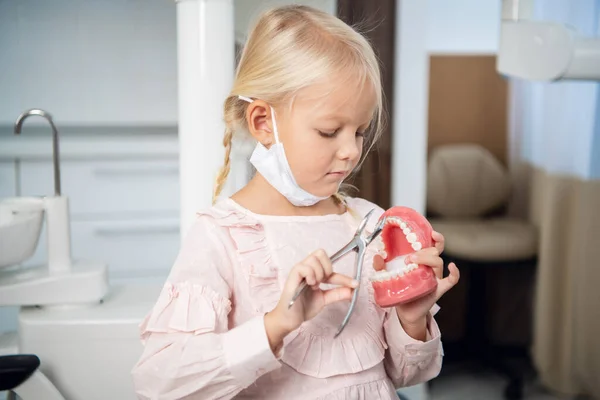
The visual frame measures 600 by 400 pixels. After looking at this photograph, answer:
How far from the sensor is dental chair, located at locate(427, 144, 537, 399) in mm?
2395

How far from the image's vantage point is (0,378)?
1007 mm

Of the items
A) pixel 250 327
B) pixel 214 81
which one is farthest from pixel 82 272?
pixel 250 327

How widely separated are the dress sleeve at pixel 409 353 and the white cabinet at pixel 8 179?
51.5 inches

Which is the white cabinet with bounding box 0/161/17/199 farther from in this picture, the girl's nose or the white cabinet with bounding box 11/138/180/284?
the girl's nose

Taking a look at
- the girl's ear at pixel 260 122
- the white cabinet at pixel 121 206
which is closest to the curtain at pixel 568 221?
the white cabinet at pixel 121 206

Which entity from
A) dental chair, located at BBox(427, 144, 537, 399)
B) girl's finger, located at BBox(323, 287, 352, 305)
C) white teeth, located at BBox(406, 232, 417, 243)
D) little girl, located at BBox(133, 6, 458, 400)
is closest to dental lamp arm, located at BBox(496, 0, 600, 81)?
little girl, located at BBox(133, 6, 458, 400)

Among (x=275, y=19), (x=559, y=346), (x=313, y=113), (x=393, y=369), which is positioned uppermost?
(x=275, y=19)

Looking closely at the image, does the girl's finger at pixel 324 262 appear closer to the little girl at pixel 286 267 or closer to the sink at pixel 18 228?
the little girl at pixel 286 267

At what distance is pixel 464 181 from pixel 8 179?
1685mm

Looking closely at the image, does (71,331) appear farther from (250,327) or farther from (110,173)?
(110,173)

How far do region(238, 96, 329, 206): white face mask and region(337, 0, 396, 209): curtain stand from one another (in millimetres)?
982

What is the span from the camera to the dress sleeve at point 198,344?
2.41 feet

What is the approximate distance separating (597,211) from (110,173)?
1472 mm

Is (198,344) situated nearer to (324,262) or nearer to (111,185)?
(324,262)
